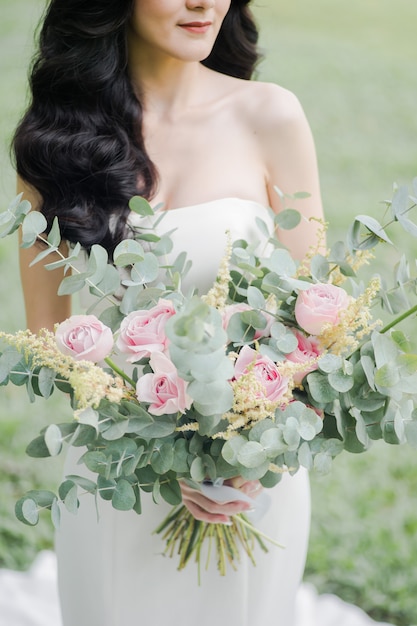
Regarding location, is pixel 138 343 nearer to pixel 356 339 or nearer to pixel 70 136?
pixel 356 339

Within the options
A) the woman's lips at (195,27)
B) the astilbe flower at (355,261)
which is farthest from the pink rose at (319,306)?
the woman's lips at (195,27)

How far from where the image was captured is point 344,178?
661 cm

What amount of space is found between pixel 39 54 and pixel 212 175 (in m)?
0.60

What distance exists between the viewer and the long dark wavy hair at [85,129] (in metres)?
2.24

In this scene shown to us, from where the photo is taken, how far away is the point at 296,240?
231 cm

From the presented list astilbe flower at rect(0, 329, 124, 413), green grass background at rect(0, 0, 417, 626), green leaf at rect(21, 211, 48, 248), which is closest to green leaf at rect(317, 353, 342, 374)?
astilbe flower at rect(0, 329, 124, 413)

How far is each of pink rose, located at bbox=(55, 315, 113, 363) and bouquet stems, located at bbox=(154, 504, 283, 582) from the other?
0.65m

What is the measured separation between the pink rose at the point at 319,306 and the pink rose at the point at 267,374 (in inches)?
4.0

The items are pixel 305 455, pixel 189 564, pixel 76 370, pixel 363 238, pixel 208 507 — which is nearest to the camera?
pixel 76 370

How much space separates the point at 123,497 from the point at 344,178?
17.2ft

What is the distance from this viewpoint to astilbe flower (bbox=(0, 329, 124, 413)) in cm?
146

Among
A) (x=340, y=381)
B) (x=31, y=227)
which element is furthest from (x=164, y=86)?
(x=340, y=381)

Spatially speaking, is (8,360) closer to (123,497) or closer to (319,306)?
(123,497)

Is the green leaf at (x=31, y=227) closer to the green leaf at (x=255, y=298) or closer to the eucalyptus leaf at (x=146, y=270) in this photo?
the eucalyptus leaf at (x=146, y=270)
